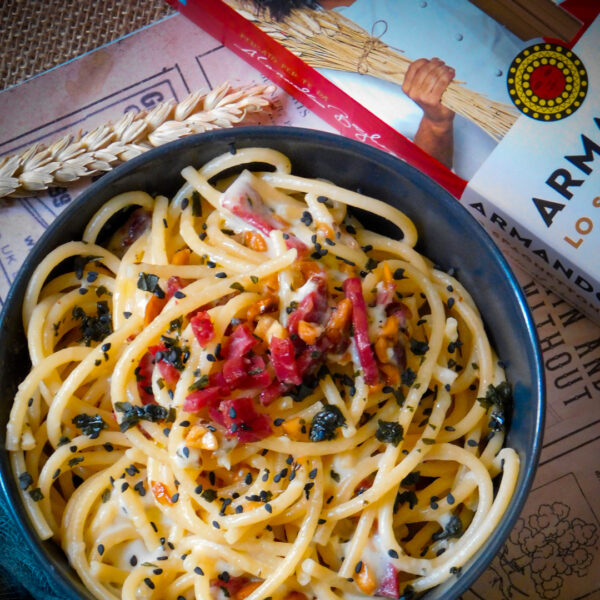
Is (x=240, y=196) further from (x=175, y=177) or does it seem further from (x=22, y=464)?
(x=22, y=464)

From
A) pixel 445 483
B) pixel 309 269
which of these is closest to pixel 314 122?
pixel 309 269

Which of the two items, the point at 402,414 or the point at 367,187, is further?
the point at 367,187

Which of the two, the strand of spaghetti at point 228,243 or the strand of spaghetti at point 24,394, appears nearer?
the strand of spaghetti at point 24,394

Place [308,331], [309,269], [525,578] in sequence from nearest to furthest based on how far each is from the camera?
[308,331] → [309,269] → [525,578]

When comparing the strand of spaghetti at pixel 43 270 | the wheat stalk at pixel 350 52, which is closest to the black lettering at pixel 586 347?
the wheat stalk at pixel 350 52

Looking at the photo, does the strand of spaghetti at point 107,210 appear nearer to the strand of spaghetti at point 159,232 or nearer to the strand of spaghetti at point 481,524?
the strand of spaghetti at point 159,232

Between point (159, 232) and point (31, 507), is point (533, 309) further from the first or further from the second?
point (31, 507)

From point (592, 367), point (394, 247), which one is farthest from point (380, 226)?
point (592, 367)
